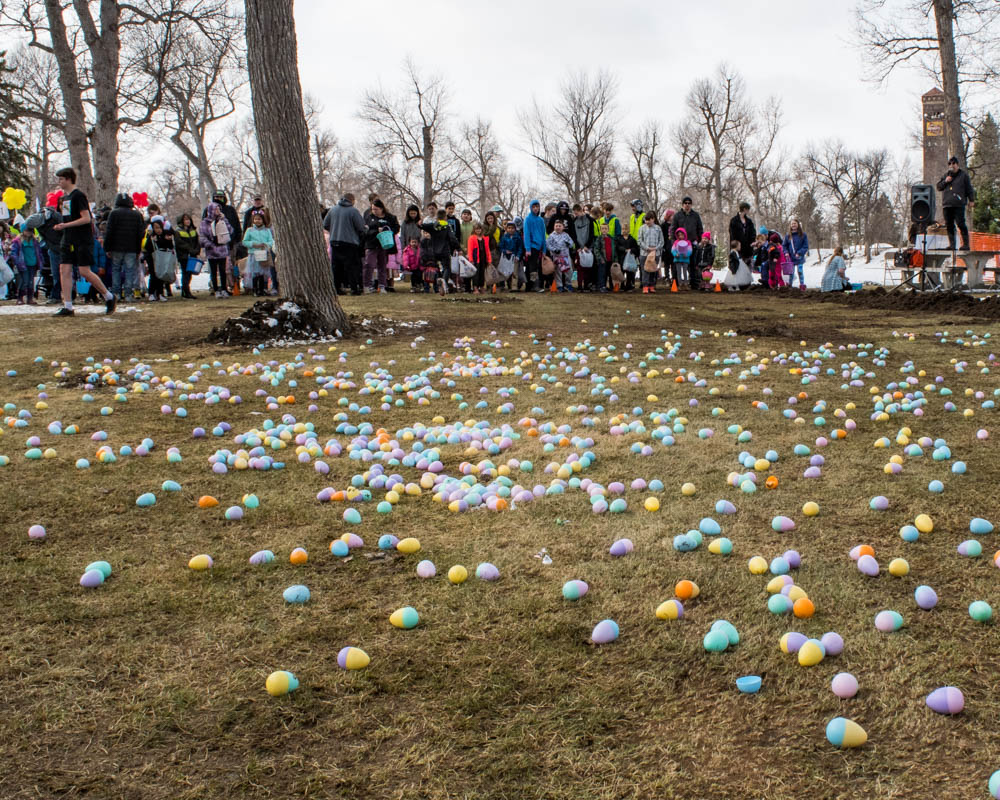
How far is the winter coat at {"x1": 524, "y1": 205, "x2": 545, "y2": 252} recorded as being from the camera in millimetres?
14672

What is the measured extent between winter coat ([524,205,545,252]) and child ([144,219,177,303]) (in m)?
6.76

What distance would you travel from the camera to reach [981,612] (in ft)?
7.21

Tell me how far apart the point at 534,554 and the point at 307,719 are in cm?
113

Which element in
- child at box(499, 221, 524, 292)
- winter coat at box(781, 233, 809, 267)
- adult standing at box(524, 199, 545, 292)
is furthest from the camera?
winter coat at box(781, 233, 809, 267)

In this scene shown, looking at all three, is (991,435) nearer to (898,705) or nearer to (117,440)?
(898,705)

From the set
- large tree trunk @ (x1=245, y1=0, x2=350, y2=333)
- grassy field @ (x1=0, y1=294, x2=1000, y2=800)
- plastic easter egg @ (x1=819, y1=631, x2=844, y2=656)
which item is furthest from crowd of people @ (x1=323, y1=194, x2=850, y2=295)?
plastic easter egg @ (x1=819, y1=631, x2=844, y2=656)

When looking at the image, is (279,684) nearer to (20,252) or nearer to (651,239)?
(651,239)

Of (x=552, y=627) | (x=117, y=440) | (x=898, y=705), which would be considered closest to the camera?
(x=898, y=705)

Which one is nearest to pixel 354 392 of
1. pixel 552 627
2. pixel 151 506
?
pixel 151 506

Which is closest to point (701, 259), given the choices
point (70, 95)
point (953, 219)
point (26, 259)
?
point (953, 219)

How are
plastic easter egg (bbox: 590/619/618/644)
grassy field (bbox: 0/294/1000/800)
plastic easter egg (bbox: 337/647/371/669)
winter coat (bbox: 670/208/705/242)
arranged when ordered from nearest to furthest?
grassy field (bbox: 0/294/1000/800), plastic easter egg (bbox: 337/647/371/669), plastic easter egg (bbox: 590/619/618/644), winter coat (bbox: 670/208/705/242)

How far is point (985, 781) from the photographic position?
1.57m

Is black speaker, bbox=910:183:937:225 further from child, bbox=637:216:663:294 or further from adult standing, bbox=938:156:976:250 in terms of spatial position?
child, bbox=637:216:663:294

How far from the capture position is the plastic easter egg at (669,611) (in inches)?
89.7
